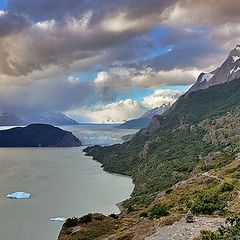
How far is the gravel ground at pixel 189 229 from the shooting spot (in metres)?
40.1

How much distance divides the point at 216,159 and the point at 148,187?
3631 centimetres

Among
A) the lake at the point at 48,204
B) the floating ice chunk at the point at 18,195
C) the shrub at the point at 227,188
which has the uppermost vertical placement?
the shrub at the point at 227,188

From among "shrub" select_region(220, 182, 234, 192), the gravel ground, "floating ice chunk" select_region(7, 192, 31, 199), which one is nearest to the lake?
"floating ice chunk" select_region(7, 192, 31, 199)

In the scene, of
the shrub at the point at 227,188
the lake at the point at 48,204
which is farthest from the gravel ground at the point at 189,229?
the lake at the point at 48,204

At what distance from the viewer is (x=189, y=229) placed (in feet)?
138

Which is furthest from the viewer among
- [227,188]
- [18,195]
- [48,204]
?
[18,195]

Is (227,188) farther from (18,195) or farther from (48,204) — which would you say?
(18,195)

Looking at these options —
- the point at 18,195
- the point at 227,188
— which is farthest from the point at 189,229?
the point at 18,195

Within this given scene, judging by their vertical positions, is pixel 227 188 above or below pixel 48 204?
above

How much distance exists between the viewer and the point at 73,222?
90.9 m

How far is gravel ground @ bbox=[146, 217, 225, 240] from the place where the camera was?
131 feet

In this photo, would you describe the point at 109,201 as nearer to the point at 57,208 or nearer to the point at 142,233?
the point at 57,208

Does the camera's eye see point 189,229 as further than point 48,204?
No

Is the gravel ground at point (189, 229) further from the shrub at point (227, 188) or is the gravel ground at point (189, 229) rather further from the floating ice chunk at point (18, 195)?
the floating ice chunk at point (18, 195)
